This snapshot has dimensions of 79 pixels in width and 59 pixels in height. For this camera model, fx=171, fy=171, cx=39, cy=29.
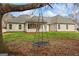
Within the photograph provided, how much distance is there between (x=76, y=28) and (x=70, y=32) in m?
0.08

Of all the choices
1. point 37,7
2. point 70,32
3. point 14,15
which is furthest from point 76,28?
point 14,15

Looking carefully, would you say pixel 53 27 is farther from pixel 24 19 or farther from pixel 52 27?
pixel 24 19

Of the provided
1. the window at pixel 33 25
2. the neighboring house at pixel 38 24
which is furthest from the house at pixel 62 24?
the window at pixel 33 25

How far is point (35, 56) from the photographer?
1833mm

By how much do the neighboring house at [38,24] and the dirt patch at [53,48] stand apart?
0.46ft

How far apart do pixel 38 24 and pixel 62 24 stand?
0.84 ft

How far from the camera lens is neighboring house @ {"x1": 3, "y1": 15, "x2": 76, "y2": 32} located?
1823 mm

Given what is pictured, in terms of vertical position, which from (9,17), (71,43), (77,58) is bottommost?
(77,58)

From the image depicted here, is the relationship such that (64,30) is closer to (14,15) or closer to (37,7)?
(37,7)

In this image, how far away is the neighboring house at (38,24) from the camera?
182 centimetres

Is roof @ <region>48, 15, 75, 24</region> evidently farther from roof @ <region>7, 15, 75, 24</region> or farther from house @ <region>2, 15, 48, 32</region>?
house @ <region>2, 15, 48, 32</region>

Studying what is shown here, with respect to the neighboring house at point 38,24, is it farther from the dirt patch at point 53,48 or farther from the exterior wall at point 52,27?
the dirt patch at point 53,48

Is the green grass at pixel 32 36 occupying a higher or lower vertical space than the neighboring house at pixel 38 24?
lower

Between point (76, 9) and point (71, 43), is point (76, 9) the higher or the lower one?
the higher one
